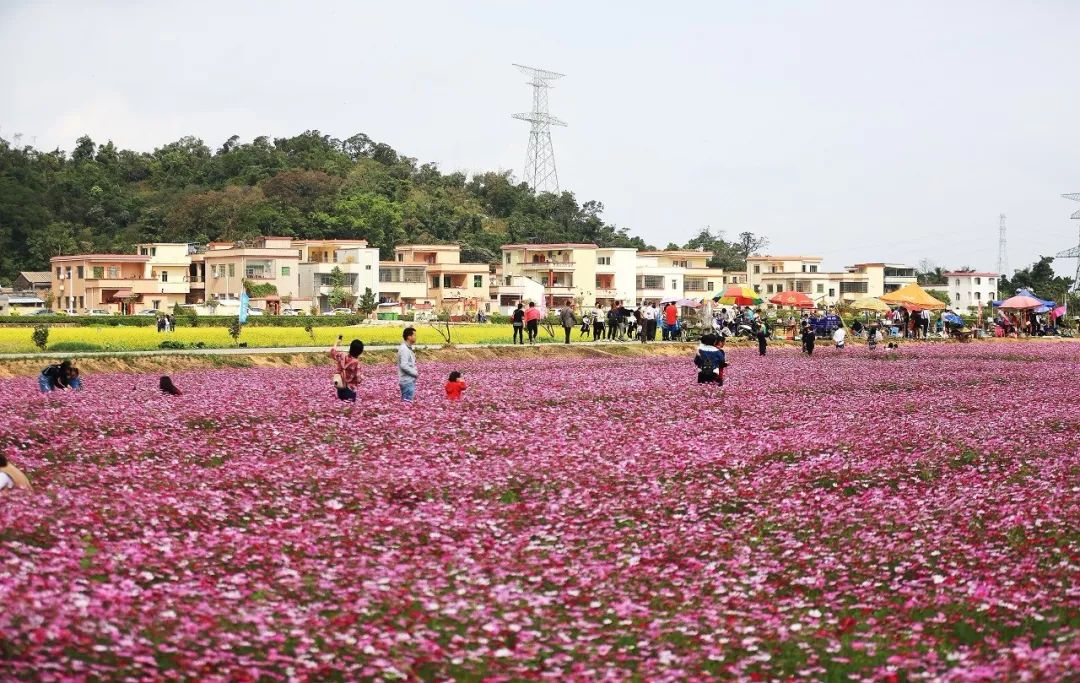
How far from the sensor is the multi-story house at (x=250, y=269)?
12762 cm

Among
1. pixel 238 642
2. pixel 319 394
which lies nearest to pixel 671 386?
pixel 319 394

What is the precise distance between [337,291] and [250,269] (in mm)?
8422

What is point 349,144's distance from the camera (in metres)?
196

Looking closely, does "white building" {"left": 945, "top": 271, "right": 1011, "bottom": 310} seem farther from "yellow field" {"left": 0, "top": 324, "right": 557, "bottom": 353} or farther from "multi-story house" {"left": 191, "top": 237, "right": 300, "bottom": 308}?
"yellow field" {"left": 0, "top": 324, "right": 557, "bottom": 353}

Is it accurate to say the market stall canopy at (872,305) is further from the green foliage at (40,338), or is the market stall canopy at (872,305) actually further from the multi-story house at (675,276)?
the multi-story house at (675,276)

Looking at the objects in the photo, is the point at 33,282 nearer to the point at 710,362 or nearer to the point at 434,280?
the point at 434,280

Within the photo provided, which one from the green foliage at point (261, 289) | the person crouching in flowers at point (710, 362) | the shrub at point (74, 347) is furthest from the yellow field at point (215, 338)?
the green foliage at point (261, 289)

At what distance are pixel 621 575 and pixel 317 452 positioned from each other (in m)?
8.02

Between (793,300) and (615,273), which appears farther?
(615,273)

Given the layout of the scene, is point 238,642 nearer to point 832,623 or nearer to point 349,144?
point 832,623

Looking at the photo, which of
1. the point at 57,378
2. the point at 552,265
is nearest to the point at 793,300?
the point at 57,378

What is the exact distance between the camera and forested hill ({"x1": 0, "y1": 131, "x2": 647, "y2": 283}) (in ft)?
479

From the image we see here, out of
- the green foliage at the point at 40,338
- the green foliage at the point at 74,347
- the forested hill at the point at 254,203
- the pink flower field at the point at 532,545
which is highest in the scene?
the forested hill at the point at 254,203

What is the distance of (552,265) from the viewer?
14375 centimetres
